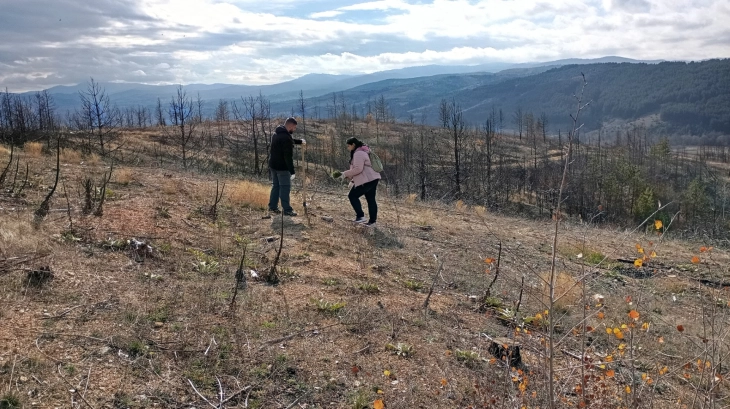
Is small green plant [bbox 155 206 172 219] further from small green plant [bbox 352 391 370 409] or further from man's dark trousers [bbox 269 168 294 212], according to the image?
small green plant [bbox 352 391 370 409]

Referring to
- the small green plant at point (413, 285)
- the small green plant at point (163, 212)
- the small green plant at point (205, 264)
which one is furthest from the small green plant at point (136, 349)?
the small green plant at point (163, 212)

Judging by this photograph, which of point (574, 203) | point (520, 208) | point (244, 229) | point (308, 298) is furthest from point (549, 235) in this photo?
point (574, 203)

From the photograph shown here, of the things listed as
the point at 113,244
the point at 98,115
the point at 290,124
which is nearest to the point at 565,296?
the point at 290,124

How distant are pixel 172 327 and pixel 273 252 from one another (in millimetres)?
2699

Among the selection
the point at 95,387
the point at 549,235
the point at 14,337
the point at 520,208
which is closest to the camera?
the point at 95,387

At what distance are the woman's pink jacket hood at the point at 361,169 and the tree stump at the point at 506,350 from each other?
4.51m

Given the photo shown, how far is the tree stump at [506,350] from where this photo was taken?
425 centimetres

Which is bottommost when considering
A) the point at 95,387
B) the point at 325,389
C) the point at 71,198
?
the point at 325,389

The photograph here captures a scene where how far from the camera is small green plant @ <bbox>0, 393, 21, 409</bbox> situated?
2.81 metres

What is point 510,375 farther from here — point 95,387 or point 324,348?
point 95,387

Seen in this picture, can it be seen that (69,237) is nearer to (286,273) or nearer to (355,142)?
(286,273)

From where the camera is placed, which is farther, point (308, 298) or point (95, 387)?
point (308, 298)

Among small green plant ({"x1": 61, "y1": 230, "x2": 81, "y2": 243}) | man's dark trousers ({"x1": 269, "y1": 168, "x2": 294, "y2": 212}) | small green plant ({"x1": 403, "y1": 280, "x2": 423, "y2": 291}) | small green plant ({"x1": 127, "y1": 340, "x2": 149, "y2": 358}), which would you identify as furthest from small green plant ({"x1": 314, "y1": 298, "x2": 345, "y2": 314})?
man's dark trousers ({"x1": 269, "y1": 168, "x2": 294, "y2": 212})

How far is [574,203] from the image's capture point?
157ft
